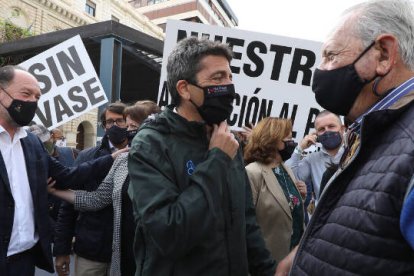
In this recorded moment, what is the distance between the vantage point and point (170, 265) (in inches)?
50.7

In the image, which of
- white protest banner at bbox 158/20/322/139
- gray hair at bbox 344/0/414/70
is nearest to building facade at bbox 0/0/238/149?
white protest banner at bbox 158/20/322/139

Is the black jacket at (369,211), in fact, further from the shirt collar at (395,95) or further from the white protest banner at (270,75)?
the white protest banner at (270,75)

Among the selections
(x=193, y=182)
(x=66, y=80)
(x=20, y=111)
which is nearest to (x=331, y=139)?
(x=193, y=182)

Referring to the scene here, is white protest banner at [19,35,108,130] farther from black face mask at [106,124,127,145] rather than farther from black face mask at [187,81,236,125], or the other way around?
black face mask at [187,81,236,125]

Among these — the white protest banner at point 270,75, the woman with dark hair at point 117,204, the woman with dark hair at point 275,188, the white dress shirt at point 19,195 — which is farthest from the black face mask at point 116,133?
the woman with dark hair at point 275,188

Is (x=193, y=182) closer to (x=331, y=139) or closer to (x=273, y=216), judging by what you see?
(x=273, y=216)

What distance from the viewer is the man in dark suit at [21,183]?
6.24 feet

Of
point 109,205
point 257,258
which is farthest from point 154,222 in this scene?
point 109,205

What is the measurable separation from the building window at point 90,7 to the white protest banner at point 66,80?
2597 centimetres

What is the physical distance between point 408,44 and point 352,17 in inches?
6.6

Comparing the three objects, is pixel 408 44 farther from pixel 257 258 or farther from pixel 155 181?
pixel 257 258

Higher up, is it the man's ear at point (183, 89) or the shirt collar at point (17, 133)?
the man's ear at point (183, 89)

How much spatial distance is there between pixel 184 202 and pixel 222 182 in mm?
184

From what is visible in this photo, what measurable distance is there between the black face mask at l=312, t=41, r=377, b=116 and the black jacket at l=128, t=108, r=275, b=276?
428mm
